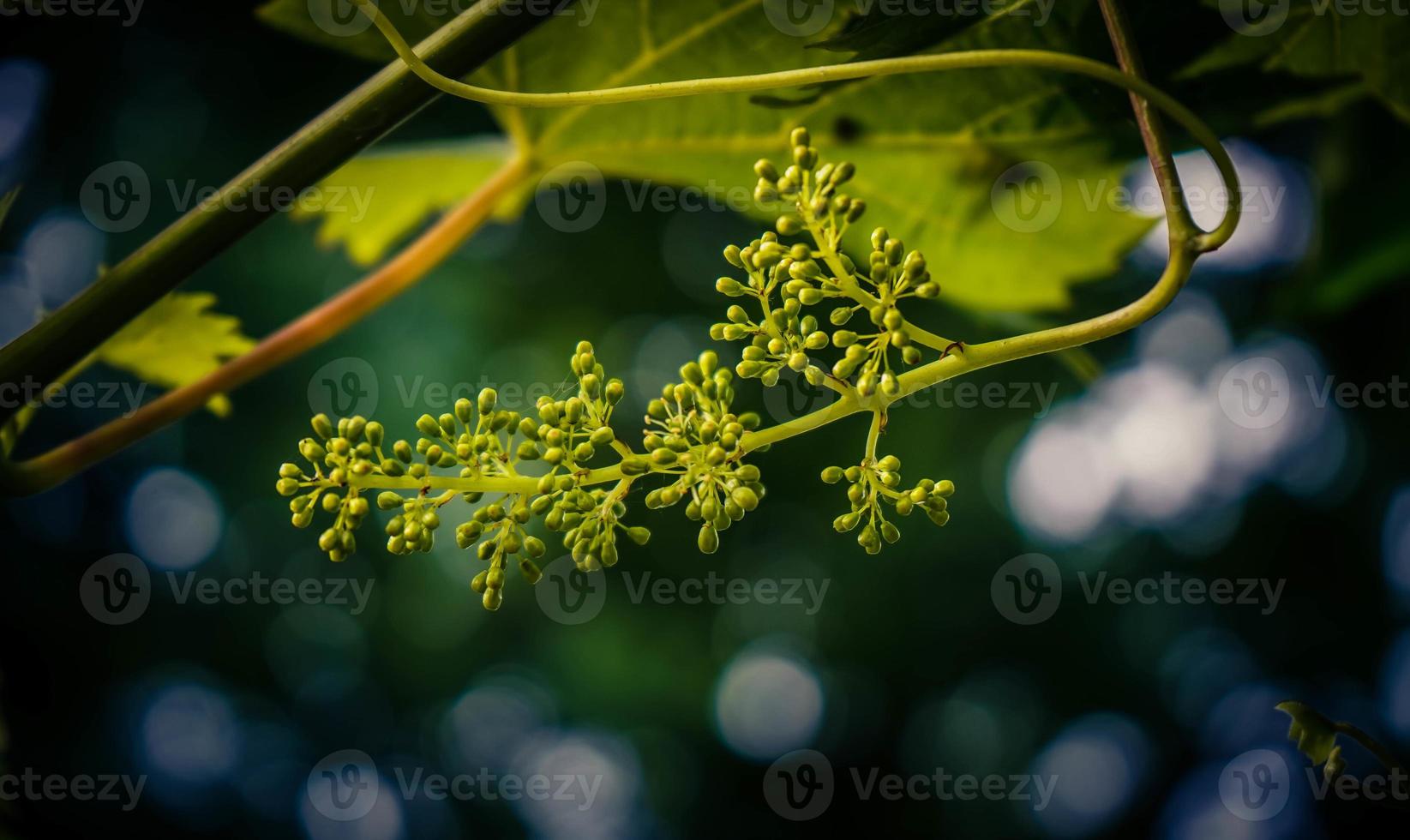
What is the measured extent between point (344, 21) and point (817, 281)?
890 millimetres

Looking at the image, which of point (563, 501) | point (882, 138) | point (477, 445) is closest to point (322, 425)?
point (477, 445)

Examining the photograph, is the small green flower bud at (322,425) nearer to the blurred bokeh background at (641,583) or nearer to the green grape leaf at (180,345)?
the green grape leaf at (180,345)

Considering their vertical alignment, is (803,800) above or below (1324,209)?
below

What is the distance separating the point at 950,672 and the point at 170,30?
7.48 metres

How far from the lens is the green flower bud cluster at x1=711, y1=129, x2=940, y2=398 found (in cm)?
83

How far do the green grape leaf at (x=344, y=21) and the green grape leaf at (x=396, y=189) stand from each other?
0.37 metres

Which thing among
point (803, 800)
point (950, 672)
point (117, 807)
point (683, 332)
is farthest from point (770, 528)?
point (117, 807)

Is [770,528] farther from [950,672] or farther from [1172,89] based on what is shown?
[1172,89]

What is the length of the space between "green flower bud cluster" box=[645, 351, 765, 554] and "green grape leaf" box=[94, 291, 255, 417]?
32.9 inches

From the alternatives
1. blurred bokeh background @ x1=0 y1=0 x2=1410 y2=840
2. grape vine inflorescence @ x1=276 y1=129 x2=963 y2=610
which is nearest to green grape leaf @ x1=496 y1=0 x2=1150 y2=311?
grape vine inflorescence @ x1=276 y1=129 x2=963 y2=610

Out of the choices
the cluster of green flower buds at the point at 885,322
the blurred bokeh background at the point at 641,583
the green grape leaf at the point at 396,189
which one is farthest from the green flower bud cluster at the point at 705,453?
the blurred bokeh background at the point at 641,583

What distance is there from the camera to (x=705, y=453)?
841 millimetres

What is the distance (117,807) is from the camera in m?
7.32

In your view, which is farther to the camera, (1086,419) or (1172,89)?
(1086,419)
